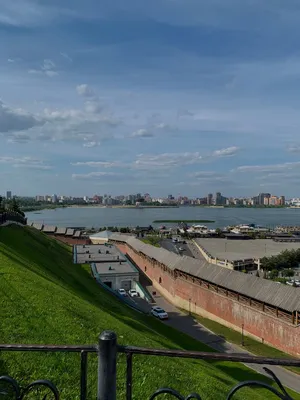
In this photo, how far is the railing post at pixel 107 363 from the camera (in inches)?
73.7

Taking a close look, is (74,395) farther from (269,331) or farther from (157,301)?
(157,301)

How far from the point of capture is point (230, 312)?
21.1 meters

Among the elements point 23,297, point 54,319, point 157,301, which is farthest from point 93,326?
point 157,301

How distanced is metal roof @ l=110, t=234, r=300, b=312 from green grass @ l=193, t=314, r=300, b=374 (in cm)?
216

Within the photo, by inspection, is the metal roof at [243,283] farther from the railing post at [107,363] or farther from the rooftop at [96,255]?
the railing post at [107,363]

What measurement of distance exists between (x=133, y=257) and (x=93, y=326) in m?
33.1

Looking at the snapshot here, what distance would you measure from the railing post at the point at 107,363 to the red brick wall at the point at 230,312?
17.1m

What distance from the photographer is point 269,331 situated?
1839 centimetres

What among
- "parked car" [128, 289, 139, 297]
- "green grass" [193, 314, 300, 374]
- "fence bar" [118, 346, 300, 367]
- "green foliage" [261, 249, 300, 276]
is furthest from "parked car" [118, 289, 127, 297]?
"fence bar" [118, 346, 300, 367]

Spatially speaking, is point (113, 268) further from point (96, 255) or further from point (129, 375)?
point (129, 375)

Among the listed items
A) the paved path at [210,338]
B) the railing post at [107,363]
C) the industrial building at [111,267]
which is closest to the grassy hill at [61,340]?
the railing post at [107,363]

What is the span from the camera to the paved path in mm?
14298

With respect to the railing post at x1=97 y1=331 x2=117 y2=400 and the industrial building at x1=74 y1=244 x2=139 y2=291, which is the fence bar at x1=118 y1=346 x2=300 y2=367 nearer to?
the railing post at x1=97 y1=331 x2=117 y2=400

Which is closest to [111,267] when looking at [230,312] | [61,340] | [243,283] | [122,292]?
[122,292]
